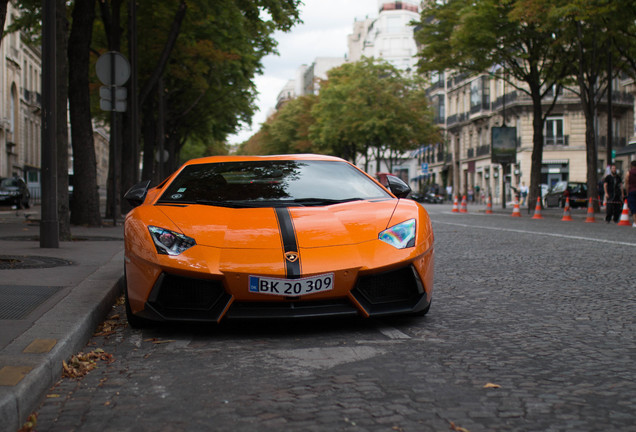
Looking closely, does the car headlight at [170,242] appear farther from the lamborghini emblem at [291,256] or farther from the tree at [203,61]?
the tree at [203,61]

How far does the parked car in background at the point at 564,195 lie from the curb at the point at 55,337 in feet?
130

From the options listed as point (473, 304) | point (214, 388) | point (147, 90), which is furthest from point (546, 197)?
point (214, 388)

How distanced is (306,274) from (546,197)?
143 ft

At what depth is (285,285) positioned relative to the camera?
518 centimetres

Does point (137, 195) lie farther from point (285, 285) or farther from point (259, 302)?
point (285, 285)

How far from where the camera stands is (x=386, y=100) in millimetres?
60406

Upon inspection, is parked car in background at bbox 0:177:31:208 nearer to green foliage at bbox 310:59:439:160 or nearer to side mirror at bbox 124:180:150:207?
side mirror at bbox 124:180:150:207

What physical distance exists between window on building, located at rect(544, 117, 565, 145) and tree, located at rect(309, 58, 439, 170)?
8.24 metres

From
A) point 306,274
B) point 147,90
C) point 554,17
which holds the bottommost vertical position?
point 306,274

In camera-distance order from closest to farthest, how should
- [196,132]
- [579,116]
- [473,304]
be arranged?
[473,304] → [196,132] → [579,116]

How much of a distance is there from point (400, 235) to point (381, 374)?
156cm

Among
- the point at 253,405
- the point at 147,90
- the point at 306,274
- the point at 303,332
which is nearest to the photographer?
the point at 253,405

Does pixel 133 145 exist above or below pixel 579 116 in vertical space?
below

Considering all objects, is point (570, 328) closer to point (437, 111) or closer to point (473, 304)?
point (473, 304)
